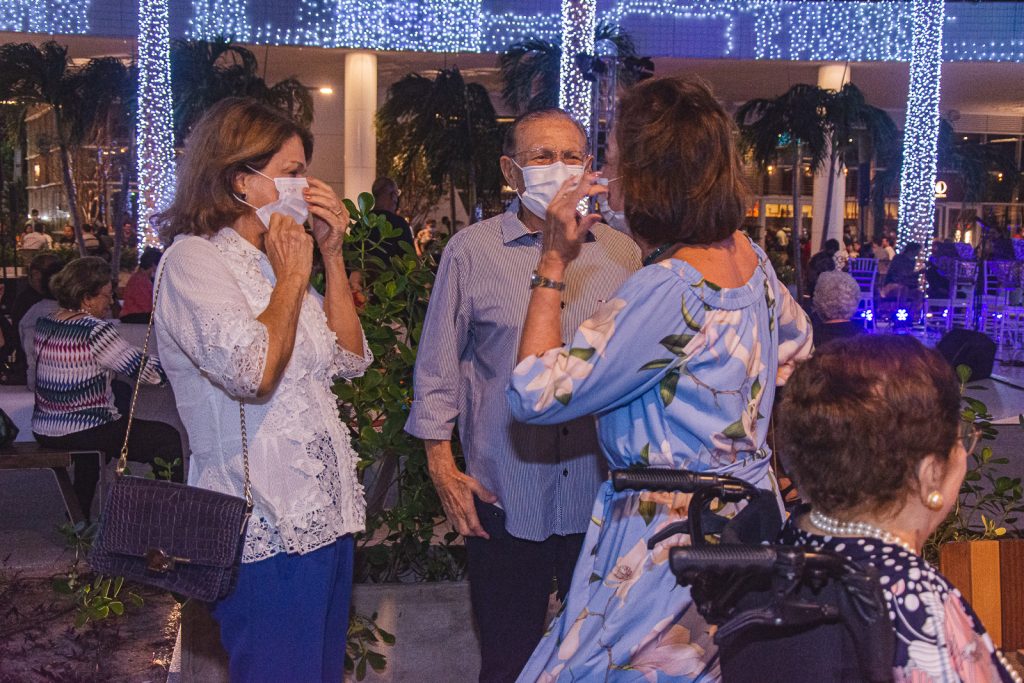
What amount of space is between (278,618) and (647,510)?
80 centimetres

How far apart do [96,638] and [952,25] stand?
1855cm

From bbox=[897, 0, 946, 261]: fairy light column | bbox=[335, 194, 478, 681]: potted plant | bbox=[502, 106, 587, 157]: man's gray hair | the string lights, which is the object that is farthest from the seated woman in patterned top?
the string lights

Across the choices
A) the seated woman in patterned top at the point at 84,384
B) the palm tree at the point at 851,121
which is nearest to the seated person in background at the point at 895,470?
the seated woman in patterned top at the point at 84,384

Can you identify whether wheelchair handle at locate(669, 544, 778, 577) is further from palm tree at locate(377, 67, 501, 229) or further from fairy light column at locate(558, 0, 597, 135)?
palm tree at locate(377, 67, 501, 229)

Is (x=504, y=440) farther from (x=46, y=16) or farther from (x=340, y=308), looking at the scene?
(x=46, y=16)

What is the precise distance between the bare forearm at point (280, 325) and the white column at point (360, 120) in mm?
16928

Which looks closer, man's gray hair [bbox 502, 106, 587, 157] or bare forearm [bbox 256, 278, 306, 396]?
bare forearm [bbox 256, 278, 306, 396]

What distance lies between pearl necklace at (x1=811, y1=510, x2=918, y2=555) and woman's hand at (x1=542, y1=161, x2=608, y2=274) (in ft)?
2.40

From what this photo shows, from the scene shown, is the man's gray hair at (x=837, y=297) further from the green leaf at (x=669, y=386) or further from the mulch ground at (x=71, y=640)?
the green leaf at (x=669, y=386)

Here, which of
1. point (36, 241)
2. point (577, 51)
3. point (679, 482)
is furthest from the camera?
point (36, 241)

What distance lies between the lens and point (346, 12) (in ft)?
57.6

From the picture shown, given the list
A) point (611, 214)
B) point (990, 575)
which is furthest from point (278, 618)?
point (990, 575)

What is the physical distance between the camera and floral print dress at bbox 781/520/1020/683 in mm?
1492

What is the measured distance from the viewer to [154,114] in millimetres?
13180
